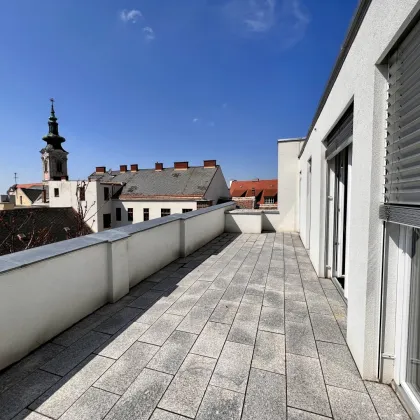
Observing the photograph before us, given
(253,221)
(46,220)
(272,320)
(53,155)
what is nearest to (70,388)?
(272,320)

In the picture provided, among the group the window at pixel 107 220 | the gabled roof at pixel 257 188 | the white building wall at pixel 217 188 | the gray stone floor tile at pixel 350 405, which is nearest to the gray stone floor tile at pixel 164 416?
the gray stone floor tile at pixel 350 405

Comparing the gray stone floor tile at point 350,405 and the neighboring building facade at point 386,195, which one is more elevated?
the neighboring building facade at point 386,195

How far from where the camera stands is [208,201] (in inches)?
882

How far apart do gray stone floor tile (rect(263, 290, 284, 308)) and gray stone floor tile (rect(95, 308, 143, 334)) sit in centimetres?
170

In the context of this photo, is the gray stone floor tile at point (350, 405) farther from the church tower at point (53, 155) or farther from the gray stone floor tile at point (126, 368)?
the church tower at point (53, 155)

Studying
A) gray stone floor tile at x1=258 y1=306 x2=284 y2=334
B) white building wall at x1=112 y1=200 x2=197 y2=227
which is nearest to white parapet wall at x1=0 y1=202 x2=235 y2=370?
gray stone floor tile at x1=258 y1=306 x2=284 y2=334

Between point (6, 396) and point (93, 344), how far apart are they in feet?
2.23

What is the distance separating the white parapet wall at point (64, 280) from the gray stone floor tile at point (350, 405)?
2.61 m

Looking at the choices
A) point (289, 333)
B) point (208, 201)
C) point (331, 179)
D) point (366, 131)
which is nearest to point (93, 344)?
point (289, 333)

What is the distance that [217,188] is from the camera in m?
25.7

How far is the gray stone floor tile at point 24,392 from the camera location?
5.16ft

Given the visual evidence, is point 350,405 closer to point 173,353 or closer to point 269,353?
point 269,353

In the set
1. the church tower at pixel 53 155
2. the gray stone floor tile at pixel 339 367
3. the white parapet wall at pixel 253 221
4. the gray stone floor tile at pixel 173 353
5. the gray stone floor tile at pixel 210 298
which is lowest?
the gray stone floor tile at pixel 339 367

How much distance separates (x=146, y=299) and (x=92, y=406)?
1.66 metres
